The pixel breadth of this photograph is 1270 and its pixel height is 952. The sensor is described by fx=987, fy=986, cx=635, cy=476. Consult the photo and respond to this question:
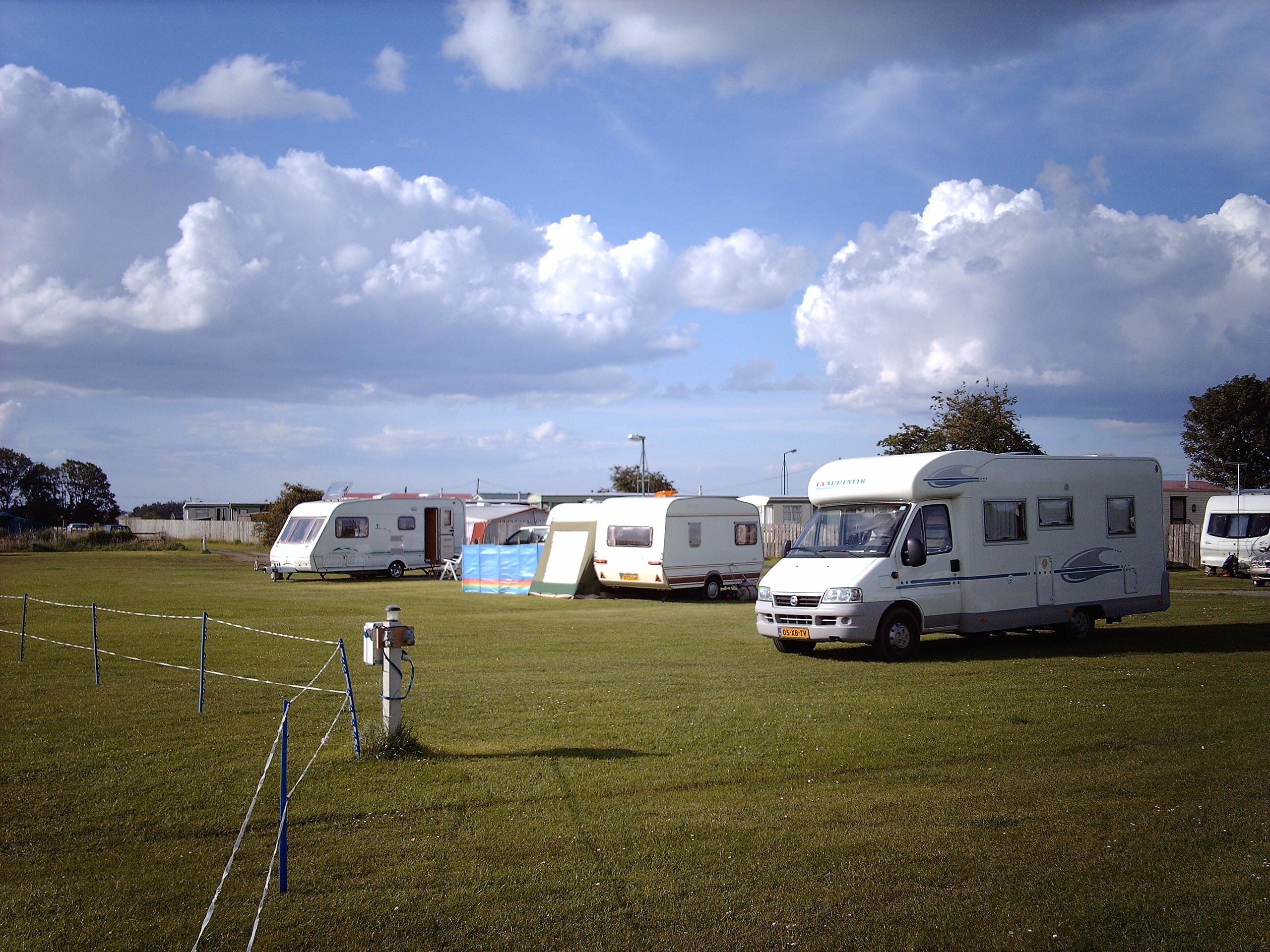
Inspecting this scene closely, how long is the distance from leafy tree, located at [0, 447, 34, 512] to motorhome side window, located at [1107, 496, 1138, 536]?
104675 mm

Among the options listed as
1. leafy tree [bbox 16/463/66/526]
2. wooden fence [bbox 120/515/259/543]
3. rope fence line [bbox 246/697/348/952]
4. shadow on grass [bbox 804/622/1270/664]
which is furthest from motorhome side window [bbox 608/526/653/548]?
leafy tree [bbox 16/463/66/526]

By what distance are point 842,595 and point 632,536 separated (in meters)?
12.1

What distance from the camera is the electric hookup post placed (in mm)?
7902

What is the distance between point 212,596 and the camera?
25.0 meters

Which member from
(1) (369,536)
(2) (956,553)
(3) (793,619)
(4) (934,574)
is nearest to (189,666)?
(3) (793,619)

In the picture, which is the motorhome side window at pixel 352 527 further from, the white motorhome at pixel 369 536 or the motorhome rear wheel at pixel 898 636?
the motorhome rear wheel at pixel 898 636

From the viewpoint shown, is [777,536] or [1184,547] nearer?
[1184,547]

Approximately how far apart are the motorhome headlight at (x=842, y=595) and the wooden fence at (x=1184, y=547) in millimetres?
30331

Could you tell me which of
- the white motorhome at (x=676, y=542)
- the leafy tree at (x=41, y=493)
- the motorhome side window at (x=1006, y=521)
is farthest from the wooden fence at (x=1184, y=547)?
the leafy tree at (x=41, y=493)

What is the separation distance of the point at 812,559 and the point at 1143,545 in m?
5.94

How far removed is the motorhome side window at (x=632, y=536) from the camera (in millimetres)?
24406

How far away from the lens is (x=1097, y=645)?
14828 millimetres

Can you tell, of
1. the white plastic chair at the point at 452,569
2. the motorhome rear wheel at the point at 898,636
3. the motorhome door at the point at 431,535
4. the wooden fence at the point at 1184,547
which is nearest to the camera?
the motorhome rear wheel at the point at 898,636

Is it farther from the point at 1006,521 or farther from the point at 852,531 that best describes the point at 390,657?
the point at 1006,521
